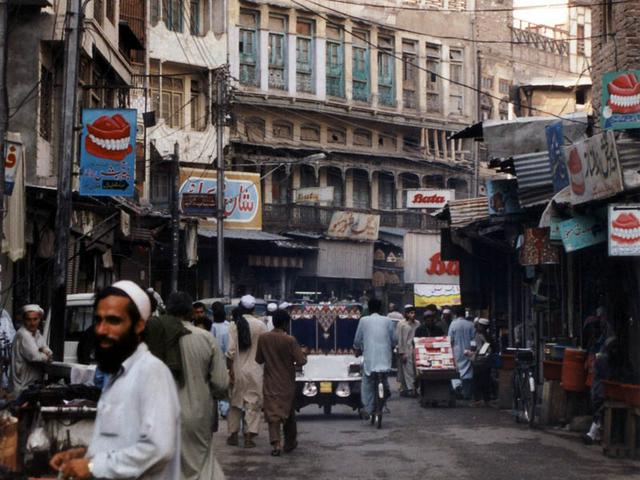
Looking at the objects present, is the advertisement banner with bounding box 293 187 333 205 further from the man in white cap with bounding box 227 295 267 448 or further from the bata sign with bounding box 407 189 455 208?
the man in white cap with bounding box 227 295 267 448

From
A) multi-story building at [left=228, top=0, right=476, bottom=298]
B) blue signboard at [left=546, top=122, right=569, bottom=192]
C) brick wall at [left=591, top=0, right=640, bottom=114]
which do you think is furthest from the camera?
multi-story building at [left=228, top=0, right=476, bottom=298]

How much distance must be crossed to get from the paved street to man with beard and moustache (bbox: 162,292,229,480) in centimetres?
370

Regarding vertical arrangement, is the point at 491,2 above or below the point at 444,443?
above

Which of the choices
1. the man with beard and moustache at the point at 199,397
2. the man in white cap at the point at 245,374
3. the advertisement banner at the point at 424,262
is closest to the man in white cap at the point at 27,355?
the man in white cap at the point at 245,374

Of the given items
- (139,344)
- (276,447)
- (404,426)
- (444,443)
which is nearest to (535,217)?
(404,426)

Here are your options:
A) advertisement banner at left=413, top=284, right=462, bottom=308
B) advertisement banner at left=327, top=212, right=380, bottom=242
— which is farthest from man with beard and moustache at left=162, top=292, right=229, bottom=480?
advertisement banner at left=413, top=284, right=462, bottom=308

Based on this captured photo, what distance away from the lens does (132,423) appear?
4.86m

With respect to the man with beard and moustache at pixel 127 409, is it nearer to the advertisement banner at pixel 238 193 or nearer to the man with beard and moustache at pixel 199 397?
the man with beard and moustache at pixel 199 397

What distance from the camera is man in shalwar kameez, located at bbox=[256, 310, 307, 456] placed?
15.9 meters

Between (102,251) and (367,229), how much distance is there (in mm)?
23634

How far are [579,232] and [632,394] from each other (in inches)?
142

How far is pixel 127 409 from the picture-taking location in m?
4.86

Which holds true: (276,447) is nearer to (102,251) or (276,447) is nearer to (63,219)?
(63,219)

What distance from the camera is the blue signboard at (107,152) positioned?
21.9 meters
